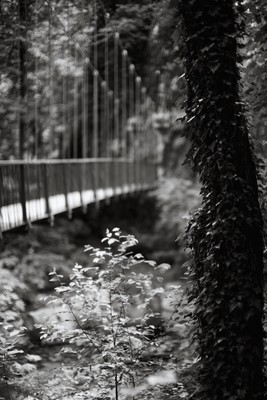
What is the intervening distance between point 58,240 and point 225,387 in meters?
7.12

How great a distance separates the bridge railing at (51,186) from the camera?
759 centimetres

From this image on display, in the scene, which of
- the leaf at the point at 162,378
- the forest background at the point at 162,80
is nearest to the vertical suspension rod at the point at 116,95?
the forest background at the point at 162,80

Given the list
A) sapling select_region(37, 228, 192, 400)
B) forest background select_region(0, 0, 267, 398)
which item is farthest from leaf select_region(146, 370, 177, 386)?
forest background select_region(0, 0, 267, 398)

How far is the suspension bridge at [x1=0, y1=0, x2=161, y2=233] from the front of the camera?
27.2 feet

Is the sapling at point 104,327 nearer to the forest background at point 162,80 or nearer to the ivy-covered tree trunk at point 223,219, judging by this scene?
the ivy-covered tree trunk at point 223,219

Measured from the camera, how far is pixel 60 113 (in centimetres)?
1738

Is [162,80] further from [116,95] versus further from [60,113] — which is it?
[60,113]

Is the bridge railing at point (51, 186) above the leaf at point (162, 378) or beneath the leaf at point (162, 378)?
above

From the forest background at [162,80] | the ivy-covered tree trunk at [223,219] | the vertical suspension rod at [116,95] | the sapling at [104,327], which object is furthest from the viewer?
the vertical suspension rod at [116,95]

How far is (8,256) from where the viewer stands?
809 centimetres

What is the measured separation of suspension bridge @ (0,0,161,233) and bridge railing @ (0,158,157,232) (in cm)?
1

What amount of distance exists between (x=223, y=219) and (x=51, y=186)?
556cm

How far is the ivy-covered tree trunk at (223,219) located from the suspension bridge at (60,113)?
3.22 meters

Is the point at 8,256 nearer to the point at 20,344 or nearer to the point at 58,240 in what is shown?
the point at 20,344
